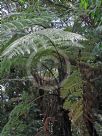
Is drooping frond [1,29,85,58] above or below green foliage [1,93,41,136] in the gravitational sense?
above

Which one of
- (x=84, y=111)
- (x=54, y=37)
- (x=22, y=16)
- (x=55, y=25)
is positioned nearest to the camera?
(x=54, y=37)

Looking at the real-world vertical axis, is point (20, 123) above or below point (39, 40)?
below

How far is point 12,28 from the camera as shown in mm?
2701

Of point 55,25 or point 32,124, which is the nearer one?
point 32,124

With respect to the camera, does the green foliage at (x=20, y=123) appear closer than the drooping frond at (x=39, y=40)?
No

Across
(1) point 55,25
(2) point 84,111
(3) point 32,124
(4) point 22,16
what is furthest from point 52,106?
(1) point 55,25

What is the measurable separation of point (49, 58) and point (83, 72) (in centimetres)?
34

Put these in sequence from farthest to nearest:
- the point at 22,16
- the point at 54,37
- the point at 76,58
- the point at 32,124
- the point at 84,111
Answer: the point at 32,124 → the point at 22,16 → the point at 76,58 → the point at 84,111 → the point at 54,37

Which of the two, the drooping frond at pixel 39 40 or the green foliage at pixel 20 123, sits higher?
the drooping frond at pixel 39 40

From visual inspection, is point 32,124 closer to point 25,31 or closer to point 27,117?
point 27,117

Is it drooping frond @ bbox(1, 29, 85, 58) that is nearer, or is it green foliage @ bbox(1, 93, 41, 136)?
drooping frond @ bbox(1, 29, 85, 58)

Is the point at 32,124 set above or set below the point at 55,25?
below

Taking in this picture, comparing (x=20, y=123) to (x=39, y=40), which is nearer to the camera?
(x=39, y=40)

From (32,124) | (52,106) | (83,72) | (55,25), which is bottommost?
(32,124)
